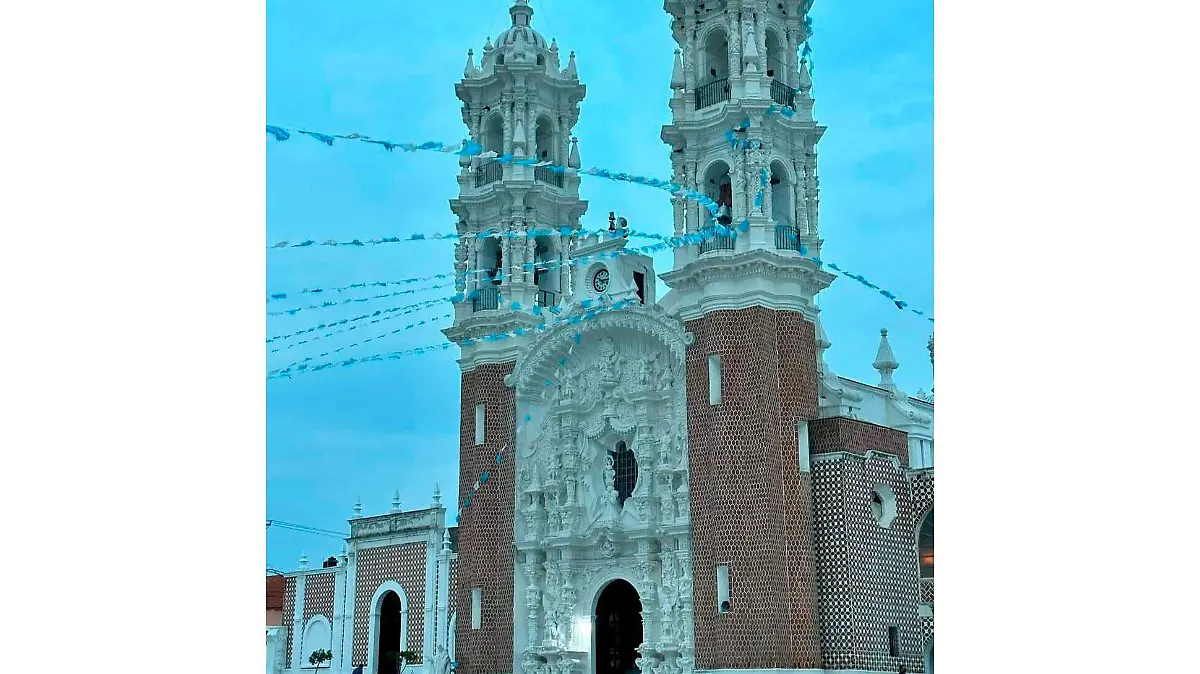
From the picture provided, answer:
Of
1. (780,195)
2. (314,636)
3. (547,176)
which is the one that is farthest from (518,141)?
(314,636)

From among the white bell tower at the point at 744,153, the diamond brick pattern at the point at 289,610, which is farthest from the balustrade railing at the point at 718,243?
the diamond brick pattern at the point at 289,610

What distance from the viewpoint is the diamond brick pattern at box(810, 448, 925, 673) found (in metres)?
18.3

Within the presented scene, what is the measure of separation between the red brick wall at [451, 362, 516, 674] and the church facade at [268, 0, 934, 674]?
0.14 ft

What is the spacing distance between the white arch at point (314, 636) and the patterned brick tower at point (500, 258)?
3.89 meters

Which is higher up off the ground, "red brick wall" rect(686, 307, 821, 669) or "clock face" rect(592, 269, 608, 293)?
"clock face" rect(592, 269, 608, 293)

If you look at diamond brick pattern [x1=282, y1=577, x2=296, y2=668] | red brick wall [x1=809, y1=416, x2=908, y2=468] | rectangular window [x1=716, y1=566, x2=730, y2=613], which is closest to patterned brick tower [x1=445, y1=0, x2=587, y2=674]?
rectangular window [x1=716, y1=566, x2=730, y2=613]

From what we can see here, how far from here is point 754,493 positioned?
18562 mm

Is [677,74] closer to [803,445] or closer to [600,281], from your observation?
[600,281]

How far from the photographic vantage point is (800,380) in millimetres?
19141

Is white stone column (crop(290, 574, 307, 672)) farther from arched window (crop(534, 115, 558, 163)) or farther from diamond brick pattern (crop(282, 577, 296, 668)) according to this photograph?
arched window (crop(534, 115, 558, 163))
